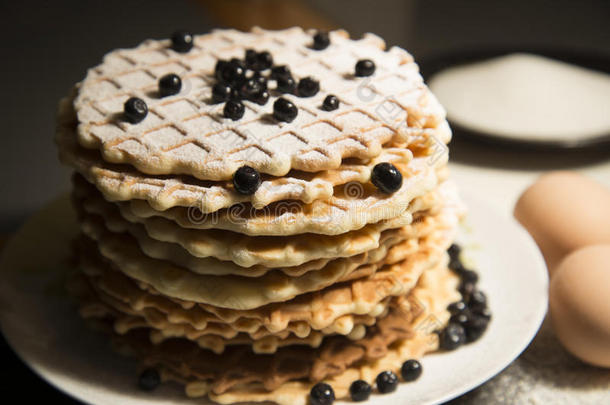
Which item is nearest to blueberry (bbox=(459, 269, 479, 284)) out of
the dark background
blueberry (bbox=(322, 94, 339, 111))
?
blueberry (bbox=(322, 94, 339, 111))

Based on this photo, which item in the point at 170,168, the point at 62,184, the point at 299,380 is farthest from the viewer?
the point at 62,184

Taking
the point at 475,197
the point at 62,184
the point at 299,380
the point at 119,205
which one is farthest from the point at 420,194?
the point at 62,184

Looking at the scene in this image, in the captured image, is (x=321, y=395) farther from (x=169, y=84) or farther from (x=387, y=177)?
(x=169, y=84)

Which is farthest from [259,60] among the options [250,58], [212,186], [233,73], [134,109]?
[212,186]

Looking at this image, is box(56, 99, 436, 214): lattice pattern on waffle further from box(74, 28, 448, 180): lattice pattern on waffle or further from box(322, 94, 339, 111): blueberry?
box(322, 94, 339, 111): blueberry

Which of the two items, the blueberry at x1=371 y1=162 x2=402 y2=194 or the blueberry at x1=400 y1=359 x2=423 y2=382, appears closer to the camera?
the blueberry at x1=371 y1=162 x2=402 y2=194

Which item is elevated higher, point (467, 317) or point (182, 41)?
point (182, 41)

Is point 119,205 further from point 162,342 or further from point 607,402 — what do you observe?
point 607,402
